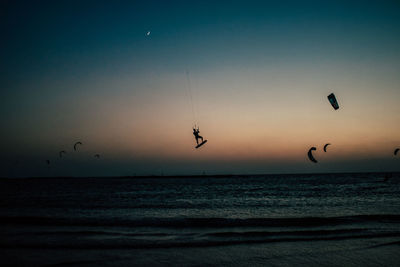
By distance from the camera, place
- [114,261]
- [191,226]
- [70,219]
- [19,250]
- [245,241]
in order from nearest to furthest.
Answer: [114,261] → [19,250] → [245,241] → [191,226] → [70,219]

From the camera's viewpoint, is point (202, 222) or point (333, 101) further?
point (202, 222)

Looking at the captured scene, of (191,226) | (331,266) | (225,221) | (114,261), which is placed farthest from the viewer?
(225,221)

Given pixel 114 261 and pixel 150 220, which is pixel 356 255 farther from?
pixel 150 220

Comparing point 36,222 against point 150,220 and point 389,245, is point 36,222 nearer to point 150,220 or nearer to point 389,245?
point 150,220

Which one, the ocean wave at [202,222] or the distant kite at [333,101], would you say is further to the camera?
the ocean wave at [202,222]

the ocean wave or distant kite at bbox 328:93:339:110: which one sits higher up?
distant kite at bbox 328:93:339:110

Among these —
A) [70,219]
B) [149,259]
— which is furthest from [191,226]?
[70,219]

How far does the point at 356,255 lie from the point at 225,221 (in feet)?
25.0

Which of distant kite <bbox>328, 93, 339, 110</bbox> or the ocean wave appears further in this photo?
Answer: the ocean wave

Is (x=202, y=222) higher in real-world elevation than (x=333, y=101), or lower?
lower

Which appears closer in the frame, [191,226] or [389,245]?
[389,245]

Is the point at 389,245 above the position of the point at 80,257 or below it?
below

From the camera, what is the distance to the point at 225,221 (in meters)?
14.5

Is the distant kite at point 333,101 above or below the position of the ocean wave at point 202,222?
above
